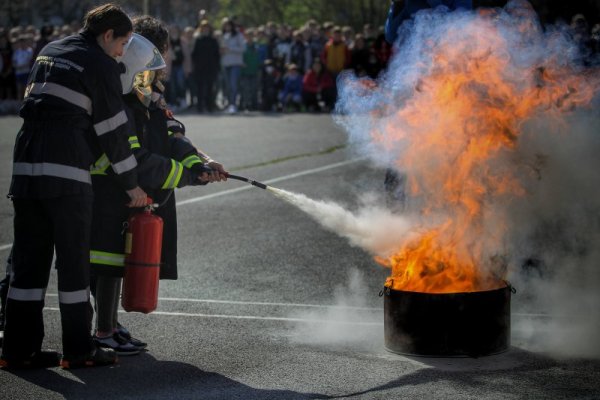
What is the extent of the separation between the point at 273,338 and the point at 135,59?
1.97 meters

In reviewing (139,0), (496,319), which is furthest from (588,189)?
(139,0)

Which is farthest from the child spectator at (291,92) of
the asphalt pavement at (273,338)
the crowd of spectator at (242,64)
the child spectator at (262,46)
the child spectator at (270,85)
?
the asphalt pavement at (273,338)

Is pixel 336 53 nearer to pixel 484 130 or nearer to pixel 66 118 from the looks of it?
pixel 484 130

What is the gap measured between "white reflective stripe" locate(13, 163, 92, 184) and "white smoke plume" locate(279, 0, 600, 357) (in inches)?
66.8

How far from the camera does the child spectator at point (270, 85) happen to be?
1034 inches

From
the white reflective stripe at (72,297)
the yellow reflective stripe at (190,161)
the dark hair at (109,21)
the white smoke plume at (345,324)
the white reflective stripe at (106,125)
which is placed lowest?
the white smoke plume at (345,324)

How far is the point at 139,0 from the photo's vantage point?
185 feet

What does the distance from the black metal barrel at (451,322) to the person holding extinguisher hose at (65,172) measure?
1756 mm

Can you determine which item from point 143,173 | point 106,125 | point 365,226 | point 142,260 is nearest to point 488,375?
point 365,226

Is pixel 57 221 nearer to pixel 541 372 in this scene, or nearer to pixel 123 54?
pixel 123 54

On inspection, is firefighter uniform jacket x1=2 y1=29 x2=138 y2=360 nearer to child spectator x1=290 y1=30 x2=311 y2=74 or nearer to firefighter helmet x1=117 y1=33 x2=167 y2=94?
firefighter helmet x1=117 y1=33 x2=167 y2=94

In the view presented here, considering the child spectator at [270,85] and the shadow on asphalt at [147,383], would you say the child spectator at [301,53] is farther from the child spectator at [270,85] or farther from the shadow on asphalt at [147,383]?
the shadow on asphalt at [147,383]

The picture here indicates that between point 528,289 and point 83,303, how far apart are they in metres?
3.58

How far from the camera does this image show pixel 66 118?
5.91 metres
